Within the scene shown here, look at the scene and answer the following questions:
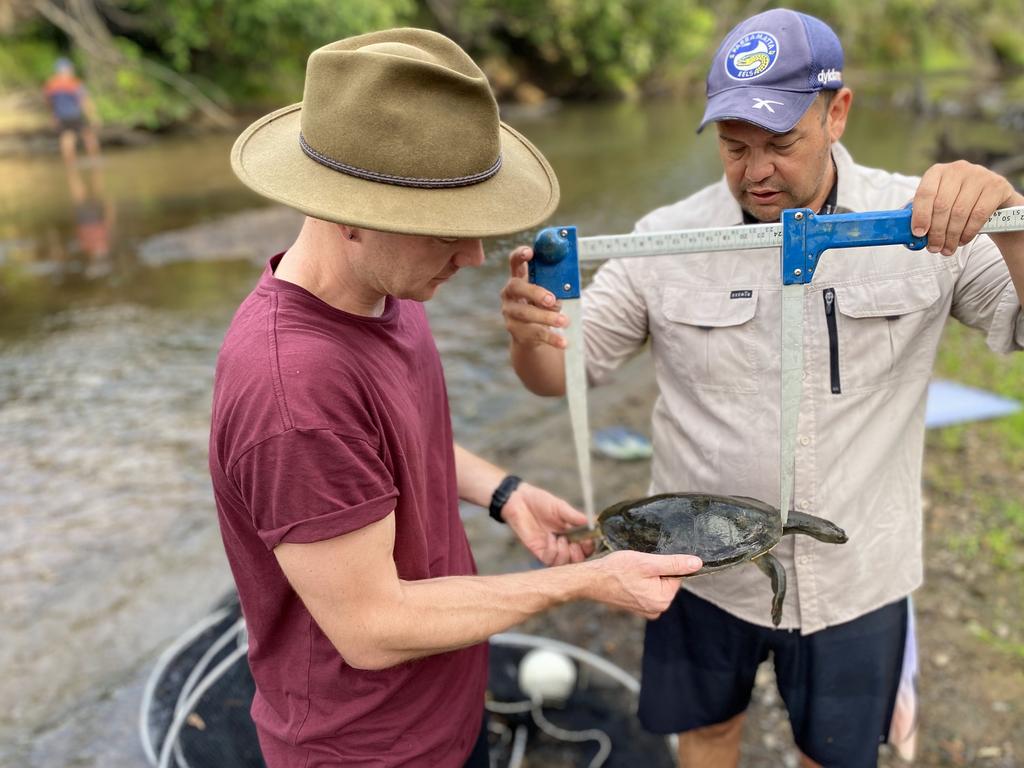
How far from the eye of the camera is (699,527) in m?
2.23

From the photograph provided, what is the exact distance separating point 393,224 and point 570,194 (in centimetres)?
1324

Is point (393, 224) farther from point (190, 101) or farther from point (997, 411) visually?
point (190, 101)

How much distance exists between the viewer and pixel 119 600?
177 inches

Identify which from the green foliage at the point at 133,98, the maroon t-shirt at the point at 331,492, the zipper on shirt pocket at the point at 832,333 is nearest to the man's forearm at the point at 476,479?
the maroon t-shirt at the point at 331,492

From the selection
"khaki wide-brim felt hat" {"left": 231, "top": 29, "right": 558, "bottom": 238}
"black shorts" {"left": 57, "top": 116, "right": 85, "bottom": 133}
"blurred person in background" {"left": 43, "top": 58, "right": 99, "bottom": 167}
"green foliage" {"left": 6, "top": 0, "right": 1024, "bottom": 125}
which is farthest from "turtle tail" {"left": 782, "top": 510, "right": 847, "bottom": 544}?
"green foliage" {"left": 6, "top": 0, "right": 1024, "bottom": 125}

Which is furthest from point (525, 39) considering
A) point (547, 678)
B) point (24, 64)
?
point (547, 678)

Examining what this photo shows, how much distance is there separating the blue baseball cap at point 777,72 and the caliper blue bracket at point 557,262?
0.51 meters

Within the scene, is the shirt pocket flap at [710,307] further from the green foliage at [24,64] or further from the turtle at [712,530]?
the green foliage at [24,64]

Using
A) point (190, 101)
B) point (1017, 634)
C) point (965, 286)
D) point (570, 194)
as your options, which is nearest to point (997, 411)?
point (1017, 634)

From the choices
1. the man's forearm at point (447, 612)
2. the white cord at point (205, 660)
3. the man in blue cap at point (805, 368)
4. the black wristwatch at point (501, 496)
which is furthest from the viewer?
the white cord at point (205, 660)

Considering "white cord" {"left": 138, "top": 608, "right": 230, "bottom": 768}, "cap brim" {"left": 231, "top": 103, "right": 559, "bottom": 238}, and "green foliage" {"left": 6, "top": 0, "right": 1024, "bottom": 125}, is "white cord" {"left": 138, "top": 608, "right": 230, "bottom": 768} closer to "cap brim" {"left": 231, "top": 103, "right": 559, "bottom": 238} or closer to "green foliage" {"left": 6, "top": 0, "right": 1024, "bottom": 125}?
"cap brim" {"left": 231, "top": 103, "right": 559, "bottom": 238}

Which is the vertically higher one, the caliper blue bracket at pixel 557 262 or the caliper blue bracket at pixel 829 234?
the caliper blue bracket at pixel 829 234

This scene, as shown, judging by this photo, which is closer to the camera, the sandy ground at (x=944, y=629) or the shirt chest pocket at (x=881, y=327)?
the shirt chest pocket at (x=881, y=327)

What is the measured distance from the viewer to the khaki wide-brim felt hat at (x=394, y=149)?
1.50 metres
